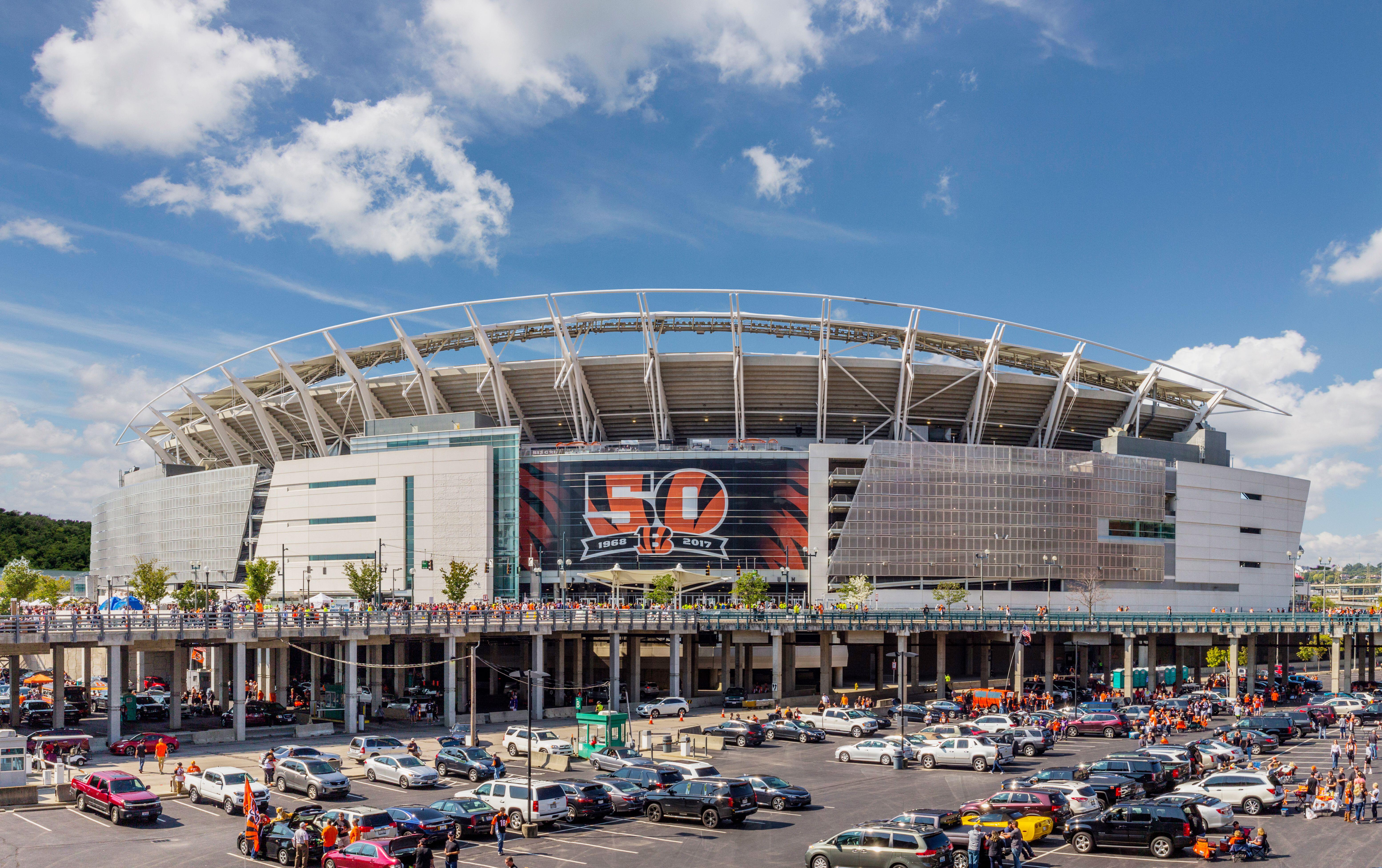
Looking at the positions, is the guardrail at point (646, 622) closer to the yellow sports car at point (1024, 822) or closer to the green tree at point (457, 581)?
the green tree at point (457, 581)

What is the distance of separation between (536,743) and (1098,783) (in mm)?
25210

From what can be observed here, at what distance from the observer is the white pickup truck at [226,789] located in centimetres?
3847

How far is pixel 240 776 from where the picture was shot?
40375mm

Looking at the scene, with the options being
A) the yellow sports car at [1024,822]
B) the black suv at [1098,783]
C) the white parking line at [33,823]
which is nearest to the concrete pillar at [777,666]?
the black suv at [1098,783]

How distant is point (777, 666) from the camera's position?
81.5 metres

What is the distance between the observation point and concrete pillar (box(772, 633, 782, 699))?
81125 mm

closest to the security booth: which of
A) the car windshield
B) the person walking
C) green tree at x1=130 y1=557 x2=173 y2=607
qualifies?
the person walking

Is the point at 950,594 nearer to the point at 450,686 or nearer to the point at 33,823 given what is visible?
the point at 450,686

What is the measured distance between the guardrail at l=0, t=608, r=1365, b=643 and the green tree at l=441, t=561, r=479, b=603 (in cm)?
2244

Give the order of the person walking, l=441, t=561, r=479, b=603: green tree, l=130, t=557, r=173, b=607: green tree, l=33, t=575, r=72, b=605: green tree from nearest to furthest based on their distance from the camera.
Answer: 1. the person walking
2. l=441, t=561, r=479, b=603: green tree
3. l=130, t=557, r=173, b=607: green tree
4. l=33, t=575, r=72, b=605: green tree

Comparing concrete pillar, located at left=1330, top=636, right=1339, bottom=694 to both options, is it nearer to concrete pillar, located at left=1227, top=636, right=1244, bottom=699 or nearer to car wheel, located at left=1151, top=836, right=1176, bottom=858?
concrete pillar, located at left=1227, top=636, right=1244, bottom=699

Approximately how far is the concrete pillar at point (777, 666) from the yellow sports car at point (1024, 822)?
1760 inches

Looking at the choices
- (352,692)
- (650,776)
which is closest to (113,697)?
(352,692)

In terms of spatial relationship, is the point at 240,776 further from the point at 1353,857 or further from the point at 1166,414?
the point at 1166,414
